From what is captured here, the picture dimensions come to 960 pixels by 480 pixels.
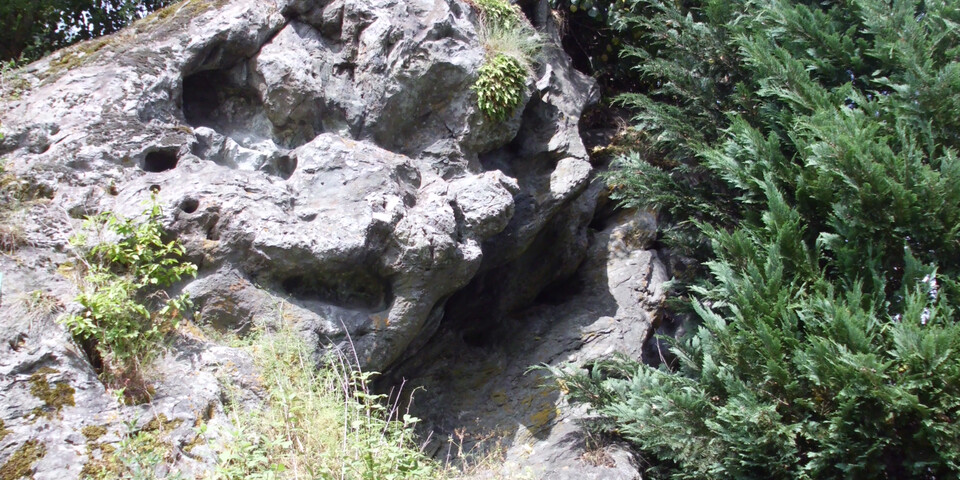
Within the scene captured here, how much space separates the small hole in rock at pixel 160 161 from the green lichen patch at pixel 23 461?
8.26 ft

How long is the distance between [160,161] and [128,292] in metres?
1.43

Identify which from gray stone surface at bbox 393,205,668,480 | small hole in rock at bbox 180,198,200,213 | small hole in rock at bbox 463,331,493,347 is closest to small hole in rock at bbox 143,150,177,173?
small hole in rock at bbox 180,198,200,213

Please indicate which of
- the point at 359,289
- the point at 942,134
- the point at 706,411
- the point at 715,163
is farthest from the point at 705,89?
the point at 359,289

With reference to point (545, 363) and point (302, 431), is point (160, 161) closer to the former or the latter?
point (302, 431)

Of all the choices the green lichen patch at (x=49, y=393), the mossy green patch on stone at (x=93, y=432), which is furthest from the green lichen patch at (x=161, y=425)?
the green lichen patch at (x=49, y=393)

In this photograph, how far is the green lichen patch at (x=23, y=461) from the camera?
3836mm

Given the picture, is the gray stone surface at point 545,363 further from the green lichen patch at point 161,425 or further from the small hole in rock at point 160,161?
the small hole in rock at point 160,161

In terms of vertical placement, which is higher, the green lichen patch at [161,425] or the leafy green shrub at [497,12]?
the leafy green shrub at [497,12]

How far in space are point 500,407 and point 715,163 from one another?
3.07 m

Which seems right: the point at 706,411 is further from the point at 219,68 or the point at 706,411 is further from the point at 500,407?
the point at 219,68

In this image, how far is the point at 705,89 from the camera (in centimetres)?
757

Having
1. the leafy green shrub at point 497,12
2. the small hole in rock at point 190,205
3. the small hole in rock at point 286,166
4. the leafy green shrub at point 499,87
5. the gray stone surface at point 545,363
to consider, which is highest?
the leafy green shrub at point 497,12

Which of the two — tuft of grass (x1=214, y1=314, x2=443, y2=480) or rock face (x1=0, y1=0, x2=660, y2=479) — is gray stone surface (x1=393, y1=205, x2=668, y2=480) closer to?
rock face (x1=0, y1=0, x2=660, y2=479)

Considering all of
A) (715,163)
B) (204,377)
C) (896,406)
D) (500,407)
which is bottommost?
(500,407)
